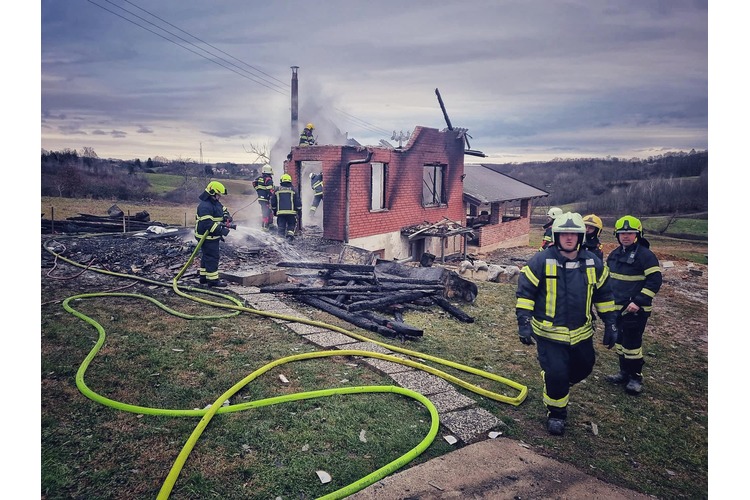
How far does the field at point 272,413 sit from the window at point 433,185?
996cm

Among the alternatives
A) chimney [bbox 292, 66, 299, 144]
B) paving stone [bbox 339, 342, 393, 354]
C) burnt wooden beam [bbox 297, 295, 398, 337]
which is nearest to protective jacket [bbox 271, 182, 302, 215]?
burnt wooden beam [bbox 297, 295, 398, 337]

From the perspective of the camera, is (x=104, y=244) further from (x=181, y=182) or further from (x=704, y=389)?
(x=704, y=389)

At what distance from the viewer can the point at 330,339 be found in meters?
5.99

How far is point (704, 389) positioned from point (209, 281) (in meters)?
7.81

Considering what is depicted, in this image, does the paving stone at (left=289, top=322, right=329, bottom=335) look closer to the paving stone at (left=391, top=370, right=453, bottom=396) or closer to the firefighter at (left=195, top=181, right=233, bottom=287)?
the paving stone at (left=391, top=370, right=453, bottom=396)

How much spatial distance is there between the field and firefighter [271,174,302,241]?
587cm

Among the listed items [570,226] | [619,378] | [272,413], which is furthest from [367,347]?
[619,378]

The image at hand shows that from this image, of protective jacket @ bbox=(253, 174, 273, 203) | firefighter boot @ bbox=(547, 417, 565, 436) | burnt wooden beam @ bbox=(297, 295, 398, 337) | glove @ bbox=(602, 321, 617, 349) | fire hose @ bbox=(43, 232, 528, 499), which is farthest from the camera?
protective jacket @ bbox=(253, 174, 273, 203)

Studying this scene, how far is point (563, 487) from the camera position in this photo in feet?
10.8

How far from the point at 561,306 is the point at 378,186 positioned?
34.9 ft

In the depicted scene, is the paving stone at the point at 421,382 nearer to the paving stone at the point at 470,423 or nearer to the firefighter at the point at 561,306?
the paving stone at the point at 470,423

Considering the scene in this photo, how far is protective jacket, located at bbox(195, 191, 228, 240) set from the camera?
319 inches

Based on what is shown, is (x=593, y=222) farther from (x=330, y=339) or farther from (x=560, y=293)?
(x=330, y=339)

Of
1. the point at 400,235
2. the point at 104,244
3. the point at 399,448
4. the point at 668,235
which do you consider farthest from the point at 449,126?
the point at 399,448
